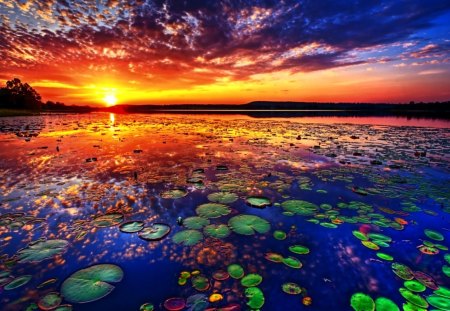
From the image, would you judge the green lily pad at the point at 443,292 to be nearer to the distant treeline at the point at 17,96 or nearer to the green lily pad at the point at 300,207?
the green lily pad at the point at 300,207

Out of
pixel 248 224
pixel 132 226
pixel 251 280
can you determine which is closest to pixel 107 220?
pixel 132 226

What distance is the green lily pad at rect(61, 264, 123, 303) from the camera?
9.39 feet

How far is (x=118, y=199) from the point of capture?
5.87m

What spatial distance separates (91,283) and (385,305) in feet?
12.8

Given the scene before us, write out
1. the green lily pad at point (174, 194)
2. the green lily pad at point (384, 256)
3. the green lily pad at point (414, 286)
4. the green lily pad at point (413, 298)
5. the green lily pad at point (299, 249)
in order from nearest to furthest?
1. the green lily pad at point (413, 298)
2. the green lily pad at point (414, 286)
3. the green lily pad at point (384, 256)
4. the green lily pad at point (299, 249)
5. the green lily pad at point (174, 194)

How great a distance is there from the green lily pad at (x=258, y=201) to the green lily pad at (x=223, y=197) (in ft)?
1.33

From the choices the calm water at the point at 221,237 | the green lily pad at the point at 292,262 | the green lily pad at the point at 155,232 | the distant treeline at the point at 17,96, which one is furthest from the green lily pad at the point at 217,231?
the distant treeline at the point at 17,96

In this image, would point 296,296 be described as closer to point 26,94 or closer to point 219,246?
point 219,246

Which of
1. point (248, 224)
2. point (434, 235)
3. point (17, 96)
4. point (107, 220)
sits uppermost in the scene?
point (17, 96)

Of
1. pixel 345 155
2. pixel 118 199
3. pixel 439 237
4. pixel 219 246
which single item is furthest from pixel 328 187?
pixel 118 199

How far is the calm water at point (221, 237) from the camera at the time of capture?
2.96 m

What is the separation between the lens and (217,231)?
446 cm

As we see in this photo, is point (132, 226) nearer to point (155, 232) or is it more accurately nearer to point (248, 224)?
point (155, 232)

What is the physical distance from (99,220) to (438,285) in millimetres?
5996
